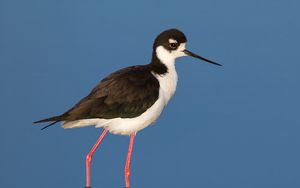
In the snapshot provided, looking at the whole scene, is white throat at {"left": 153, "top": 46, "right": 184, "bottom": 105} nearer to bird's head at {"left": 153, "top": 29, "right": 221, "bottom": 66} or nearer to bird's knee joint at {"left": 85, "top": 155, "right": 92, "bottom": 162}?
bird's head at {"left": 153, "top": 29, "right": 221, "bottom": 66}

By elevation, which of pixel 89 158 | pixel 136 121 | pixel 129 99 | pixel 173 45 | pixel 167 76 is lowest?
pixel 89 158

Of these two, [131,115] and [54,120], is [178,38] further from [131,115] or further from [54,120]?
[54,120]

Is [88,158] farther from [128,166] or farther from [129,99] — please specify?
[129,99]

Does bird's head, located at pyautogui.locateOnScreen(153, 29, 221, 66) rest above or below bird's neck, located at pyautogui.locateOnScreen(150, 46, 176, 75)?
above

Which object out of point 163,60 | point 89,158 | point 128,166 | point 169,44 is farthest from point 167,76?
point 89,158

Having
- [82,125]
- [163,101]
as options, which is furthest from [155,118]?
[82,125]

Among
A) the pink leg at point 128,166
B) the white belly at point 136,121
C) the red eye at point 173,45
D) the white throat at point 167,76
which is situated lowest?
the pink leg at point 128,166

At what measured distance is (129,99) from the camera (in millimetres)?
12047

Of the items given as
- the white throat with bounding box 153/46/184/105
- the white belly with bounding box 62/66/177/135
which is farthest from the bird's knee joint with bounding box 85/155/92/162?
the white throat with bounding box 153/46/184/105

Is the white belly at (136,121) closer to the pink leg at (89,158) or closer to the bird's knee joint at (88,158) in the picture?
the pink leg at (89,158)

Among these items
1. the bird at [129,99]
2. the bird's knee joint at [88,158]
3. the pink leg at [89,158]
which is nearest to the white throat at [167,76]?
the bird at [129,99]

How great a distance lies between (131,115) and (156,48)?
1247 mm

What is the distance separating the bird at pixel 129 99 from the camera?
468 inches

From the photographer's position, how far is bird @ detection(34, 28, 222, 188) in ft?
39.0
